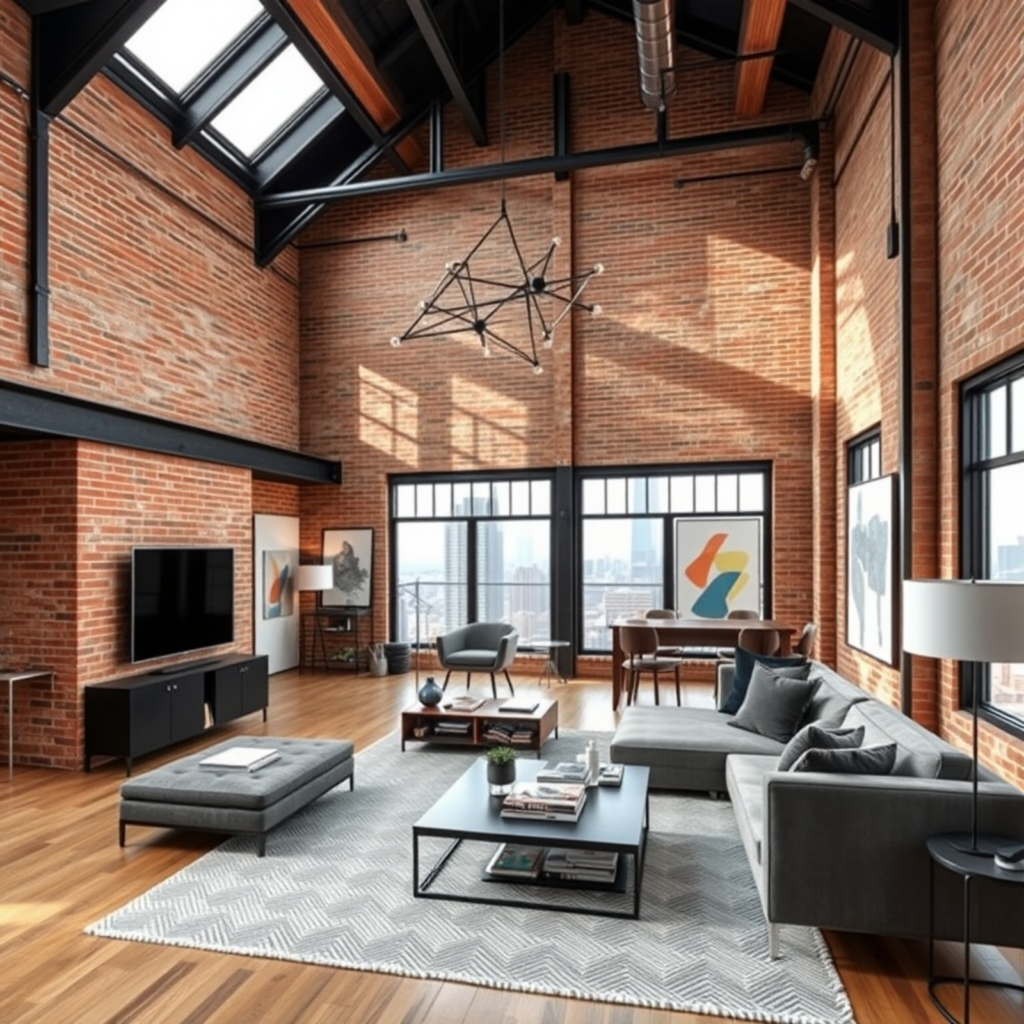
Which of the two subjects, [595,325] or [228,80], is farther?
[595,325]

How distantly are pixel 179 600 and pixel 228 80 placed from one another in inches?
194

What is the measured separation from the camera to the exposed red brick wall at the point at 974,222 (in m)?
3.81

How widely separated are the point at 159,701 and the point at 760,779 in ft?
14.0

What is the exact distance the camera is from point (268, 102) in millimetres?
7770

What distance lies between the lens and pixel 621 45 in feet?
28.8

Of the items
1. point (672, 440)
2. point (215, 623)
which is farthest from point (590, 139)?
point (215, 623)

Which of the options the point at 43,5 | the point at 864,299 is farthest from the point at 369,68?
the point at 864,299

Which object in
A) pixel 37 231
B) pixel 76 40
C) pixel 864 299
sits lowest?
pixel 864 299

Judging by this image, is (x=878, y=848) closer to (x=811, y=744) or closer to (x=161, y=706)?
(x=811, y=744)

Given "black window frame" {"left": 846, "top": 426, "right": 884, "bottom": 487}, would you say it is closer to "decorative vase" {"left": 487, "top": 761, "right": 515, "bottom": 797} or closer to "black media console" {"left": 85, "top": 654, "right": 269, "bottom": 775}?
"decorative vase" {"left": 487, "top": 761, "right": 515, "bottom": 797}

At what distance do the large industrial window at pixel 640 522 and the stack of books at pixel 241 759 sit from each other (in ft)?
16.9

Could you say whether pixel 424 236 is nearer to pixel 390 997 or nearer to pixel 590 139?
pixel 590 139

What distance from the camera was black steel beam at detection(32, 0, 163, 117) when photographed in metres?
5.44

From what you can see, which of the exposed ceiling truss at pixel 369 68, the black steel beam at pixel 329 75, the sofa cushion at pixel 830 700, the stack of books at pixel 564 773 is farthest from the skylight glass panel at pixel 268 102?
the sofa cushion at pixel 830 700
